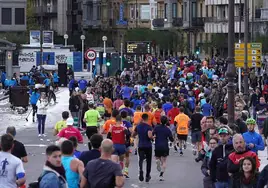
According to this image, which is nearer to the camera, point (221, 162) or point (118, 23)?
point (221, 162)

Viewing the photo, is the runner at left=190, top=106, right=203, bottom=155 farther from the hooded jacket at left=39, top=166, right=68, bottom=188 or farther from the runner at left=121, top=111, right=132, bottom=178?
the hooded jacket at left=39, top=166, right=68, bottom=188

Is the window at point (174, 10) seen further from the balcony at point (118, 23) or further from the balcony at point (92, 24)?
the balcony at point (92, 24)

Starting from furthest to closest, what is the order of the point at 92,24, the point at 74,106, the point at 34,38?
1. the point at 92,24
2. the point at 34,38
3. the point at 74,106

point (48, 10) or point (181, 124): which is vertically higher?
point (48, 10)

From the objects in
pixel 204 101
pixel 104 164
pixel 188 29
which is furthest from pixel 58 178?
pixel 188 29

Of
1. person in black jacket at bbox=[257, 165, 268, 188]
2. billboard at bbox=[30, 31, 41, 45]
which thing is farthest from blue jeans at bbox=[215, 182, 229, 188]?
billboard at bbox=[30, 31, 41, 45]

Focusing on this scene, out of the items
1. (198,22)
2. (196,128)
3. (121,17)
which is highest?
(121,17)

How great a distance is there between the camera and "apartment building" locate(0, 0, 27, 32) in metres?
96.7

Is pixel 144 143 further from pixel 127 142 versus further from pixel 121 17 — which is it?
pixel 121 17

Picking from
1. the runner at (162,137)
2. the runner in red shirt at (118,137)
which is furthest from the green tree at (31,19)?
the runner in red shirt at (118,137)

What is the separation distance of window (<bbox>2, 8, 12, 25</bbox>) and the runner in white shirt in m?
82.4

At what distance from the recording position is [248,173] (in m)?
15.2

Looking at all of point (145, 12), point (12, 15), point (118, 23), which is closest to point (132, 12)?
point (145, 12)

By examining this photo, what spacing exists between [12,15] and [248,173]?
3278 inches
